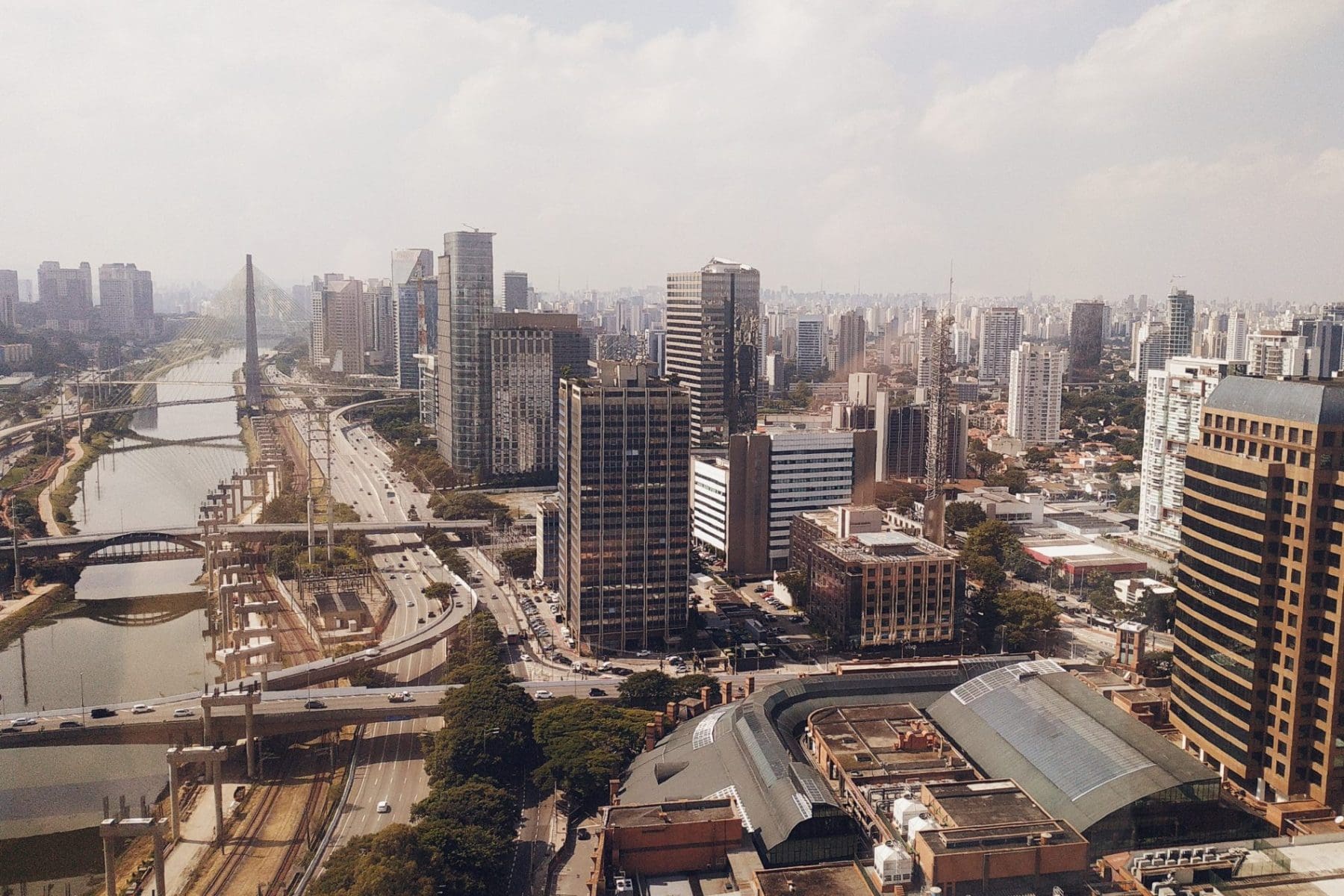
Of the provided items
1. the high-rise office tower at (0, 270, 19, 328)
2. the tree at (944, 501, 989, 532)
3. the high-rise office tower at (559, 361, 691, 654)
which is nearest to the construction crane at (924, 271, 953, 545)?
the tree at (944, 501, 989, 532)

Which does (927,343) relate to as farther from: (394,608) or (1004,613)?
(394,608)

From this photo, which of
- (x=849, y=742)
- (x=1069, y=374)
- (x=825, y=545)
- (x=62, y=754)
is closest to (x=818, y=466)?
(x=825, y=545)

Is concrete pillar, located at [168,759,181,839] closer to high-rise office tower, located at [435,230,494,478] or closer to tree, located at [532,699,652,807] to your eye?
tree, located at [532,699,652,807]

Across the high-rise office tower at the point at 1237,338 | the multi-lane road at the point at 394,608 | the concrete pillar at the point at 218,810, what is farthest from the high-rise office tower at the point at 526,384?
the concrete pillar at the point at 218,810

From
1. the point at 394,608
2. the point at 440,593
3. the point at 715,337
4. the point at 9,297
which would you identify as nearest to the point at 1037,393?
the point at 715,337

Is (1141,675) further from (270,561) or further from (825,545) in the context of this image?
(270,561)
